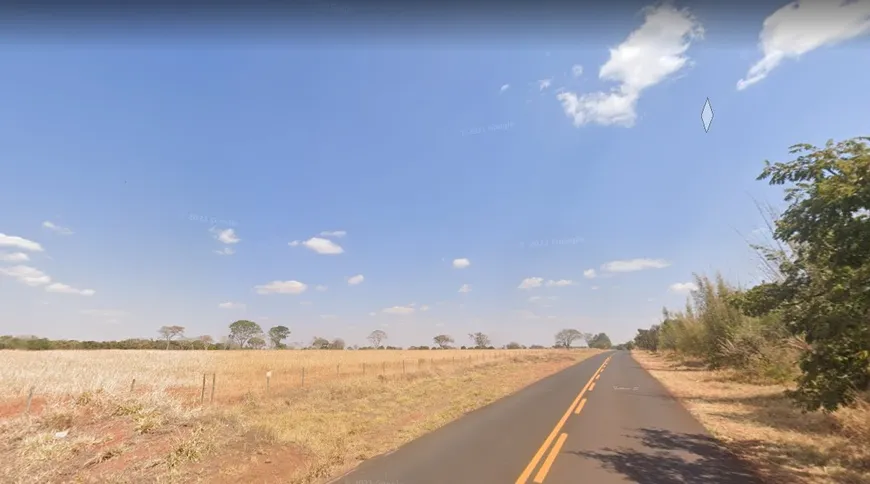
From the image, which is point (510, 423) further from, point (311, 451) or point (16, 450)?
point (16, 450)

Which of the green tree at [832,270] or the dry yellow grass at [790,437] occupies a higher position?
the green tree at [832,270]

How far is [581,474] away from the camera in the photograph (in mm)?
6949

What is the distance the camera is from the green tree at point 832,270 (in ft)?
20.3

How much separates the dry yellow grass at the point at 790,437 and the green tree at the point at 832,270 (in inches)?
32.7

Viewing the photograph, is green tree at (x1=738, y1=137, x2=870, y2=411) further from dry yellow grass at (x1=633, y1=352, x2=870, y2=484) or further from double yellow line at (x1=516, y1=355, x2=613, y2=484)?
double yellow line at (x1=516, y1=355, x2=613, y2=484)

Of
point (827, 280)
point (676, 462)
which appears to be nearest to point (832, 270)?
point (827, 280)

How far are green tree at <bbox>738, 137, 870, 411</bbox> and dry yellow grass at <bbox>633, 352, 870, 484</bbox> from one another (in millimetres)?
831

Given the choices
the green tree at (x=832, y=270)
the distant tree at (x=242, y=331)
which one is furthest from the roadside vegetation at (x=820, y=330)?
the distant tree at (x=242, y=331)

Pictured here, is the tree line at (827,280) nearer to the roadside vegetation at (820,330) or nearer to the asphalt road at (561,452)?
the roadside vegetation at (820,330)

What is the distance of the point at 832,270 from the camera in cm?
738

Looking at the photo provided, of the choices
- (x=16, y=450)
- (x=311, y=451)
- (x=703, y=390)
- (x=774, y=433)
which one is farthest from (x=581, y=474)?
(x=703, y=390)

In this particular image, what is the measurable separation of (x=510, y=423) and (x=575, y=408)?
152 inches

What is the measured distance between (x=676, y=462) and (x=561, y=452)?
2055mm

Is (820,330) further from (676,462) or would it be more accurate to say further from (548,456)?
(548,456)
